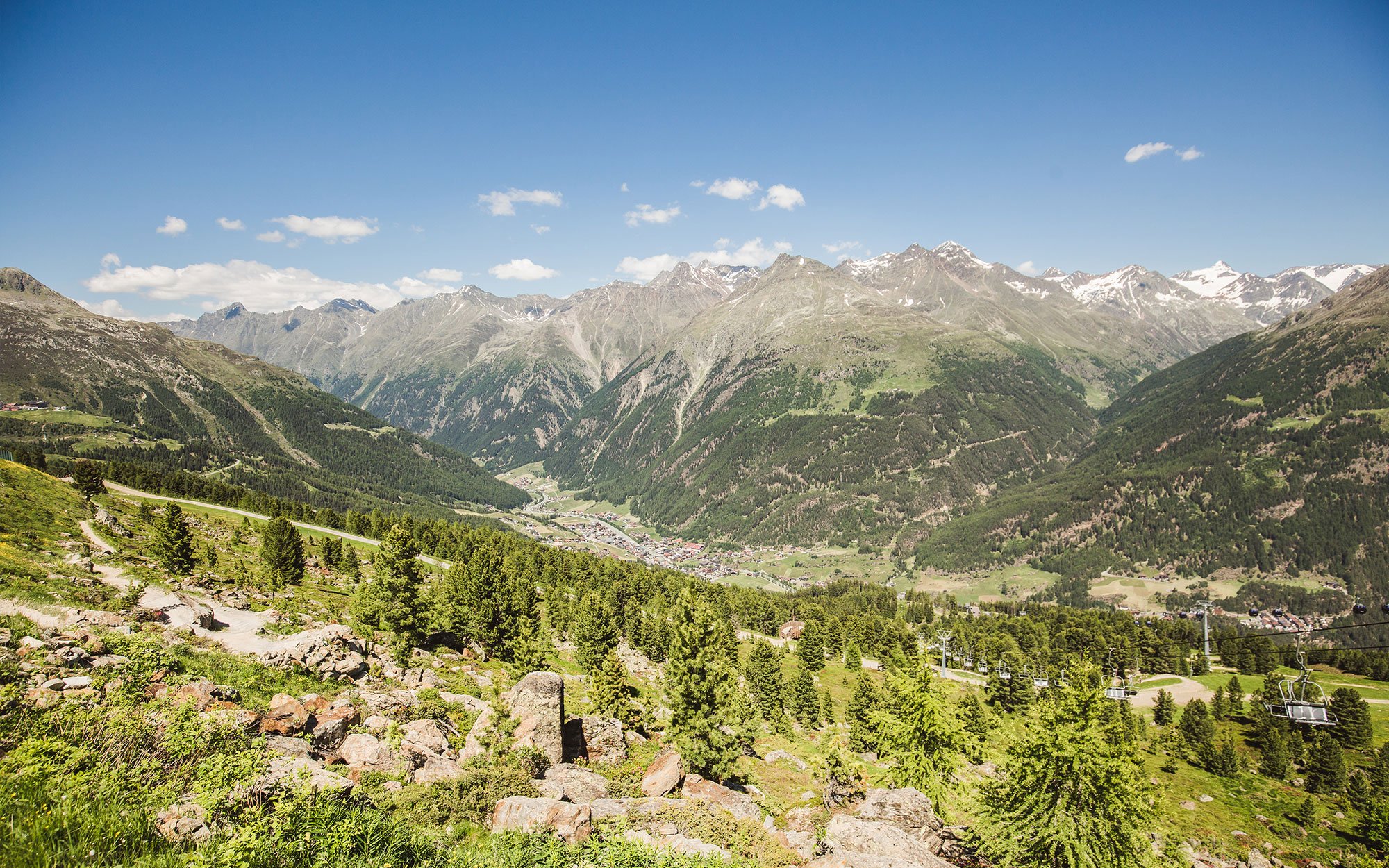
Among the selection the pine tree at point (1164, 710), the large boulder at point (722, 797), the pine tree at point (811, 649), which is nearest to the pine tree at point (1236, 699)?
the pine tree at point (1164, 710)

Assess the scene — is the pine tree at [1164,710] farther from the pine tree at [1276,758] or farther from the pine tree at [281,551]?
the pine tree at [281,551]

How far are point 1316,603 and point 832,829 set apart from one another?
274219 mm

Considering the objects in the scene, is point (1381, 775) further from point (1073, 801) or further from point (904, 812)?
point (904, 812)

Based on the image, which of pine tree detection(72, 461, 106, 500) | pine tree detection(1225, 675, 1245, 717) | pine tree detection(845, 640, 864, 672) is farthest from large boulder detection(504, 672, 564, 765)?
pine tree detection(1225, 675, 1245, 717)

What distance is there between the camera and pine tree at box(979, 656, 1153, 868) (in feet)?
79.0

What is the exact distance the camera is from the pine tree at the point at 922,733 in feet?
119

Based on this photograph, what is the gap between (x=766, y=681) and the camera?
7169 cm

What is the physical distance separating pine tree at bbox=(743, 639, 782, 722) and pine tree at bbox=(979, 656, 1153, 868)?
42790 mm

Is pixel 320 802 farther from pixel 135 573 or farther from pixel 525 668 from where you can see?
pixel 135 573

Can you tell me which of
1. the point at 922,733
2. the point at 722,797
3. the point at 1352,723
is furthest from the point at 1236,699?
the point at 722,797

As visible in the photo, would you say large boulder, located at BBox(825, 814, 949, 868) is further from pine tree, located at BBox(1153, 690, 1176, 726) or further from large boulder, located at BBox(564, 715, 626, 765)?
pine tree, located at BBox(1153, 690, 1176, 726)

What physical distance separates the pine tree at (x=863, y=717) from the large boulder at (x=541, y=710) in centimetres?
3994

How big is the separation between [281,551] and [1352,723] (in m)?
129

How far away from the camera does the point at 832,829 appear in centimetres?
2241
